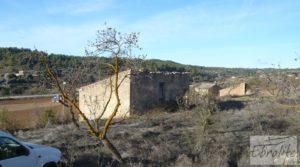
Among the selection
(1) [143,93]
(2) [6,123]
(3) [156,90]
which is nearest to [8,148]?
(2) [6,123]

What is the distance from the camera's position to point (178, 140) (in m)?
19.5

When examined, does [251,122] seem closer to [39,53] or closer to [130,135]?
[130,135]

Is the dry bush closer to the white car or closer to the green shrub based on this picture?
the green shrub

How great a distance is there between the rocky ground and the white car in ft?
6.21

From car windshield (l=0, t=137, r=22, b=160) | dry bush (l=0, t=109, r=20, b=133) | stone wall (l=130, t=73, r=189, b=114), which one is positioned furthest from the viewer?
stone wall (l=130, t=73, r=189, b=114)

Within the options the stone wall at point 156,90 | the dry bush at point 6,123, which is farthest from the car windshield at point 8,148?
the stone wall at point 156,90

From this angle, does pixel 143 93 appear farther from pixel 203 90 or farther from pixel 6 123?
→ pixel 6 123

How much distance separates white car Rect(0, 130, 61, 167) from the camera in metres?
9.06

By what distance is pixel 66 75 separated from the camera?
570 inches

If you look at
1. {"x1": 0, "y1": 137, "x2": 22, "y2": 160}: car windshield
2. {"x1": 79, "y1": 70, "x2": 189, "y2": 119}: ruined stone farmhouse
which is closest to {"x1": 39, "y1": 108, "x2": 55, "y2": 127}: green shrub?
{"x1": 79, "y1": 70, "x2": 189, "y2": 119}: ruined stone farmhouse

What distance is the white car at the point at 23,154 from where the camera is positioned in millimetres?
9062

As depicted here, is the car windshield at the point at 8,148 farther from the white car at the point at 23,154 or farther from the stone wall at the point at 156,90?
the stone wall at the point at 156,90

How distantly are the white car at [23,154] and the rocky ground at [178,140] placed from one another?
74.6 inches

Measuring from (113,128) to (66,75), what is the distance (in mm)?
9009
